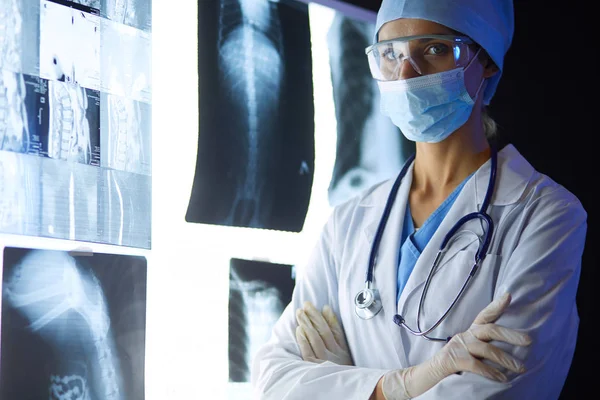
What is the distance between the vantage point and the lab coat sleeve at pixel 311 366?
137 cm

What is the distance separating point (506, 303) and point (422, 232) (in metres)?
0.30

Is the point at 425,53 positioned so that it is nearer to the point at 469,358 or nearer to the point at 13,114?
the point at 469,358

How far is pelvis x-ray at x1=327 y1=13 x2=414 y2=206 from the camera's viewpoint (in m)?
2.05

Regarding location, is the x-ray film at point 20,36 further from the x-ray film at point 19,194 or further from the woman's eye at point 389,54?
the woman's eye at point 389,54

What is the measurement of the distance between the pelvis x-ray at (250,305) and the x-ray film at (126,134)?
0.35m

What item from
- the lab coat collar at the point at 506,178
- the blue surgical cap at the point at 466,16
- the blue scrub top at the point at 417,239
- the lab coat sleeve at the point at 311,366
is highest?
the blue surgical cap at the point at 466,16

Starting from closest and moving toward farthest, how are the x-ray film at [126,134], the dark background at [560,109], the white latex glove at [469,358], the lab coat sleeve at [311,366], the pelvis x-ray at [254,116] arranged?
the white latex glove at [469,358] → the lab coat sleeve at [311,366] → the x-ray film at [126,134] → the pelvis x-ray at [254,116] → the dark background at [560,109]

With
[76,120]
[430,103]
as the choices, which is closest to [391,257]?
[430,103]

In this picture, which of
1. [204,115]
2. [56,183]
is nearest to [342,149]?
[204,115]

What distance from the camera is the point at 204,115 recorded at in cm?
169

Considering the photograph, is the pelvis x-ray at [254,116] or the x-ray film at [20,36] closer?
the x-ray film at [20,36]

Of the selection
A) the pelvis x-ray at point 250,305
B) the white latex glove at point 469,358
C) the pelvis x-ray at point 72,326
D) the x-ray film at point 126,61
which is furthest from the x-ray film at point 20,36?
the white latex glove at point 469,358

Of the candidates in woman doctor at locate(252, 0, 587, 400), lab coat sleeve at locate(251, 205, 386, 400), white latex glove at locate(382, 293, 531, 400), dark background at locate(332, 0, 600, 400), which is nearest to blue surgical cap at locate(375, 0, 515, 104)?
woman doctor at locate(252, 0, 587, 400)

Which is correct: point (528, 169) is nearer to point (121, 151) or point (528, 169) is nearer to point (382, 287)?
point (382, 287)
